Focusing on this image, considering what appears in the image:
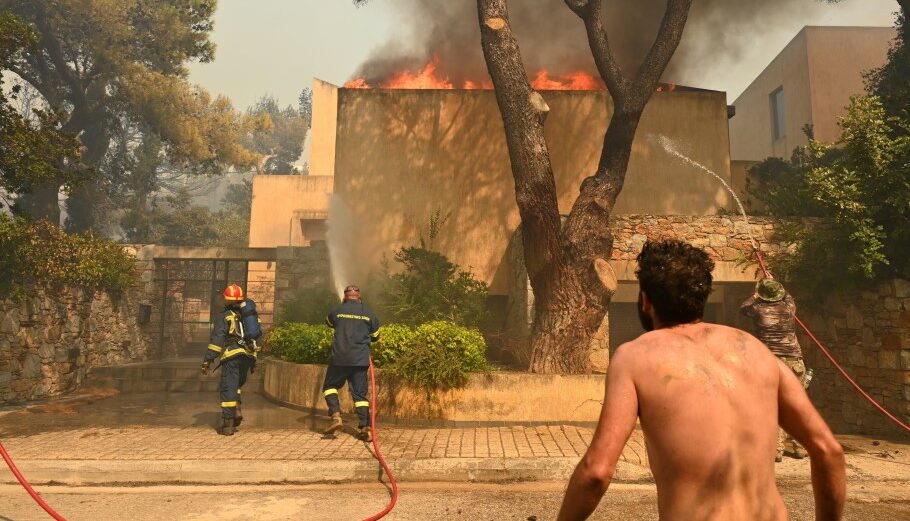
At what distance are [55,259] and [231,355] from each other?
744 centimetres

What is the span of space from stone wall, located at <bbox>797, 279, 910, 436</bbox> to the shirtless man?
8838 millimetres

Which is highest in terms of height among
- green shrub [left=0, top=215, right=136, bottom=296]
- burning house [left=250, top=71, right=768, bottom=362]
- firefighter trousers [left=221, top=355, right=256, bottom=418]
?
burning house [left=250, top=71, right=768, bottom=362]

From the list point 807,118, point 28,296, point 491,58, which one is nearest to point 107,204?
point 28,296

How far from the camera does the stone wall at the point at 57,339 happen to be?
10.8 m

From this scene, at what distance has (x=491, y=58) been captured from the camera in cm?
Result: 948

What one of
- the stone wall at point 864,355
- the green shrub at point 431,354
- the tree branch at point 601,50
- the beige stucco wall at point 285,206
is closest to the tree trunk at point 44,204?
the beige stucco wall at point 285,206

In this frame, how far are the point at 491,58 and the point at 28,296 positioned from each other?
985 centimetres

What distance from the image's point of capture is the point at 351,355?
7.42 meters

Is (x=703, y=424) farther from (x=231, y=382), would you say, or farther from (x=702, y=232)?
(x=702, y=232)

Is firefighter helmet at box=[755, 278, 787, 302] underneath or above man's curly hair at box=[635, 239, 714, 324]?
above

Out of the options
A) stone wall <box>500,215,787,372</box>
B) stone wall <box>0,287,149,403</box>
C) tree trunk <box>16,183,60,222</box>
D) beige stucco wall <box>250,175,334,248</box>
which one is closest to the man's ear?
stone wall <box>500,215,787,372</box>

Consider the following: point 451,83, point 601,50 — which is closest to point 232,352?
point 601,50

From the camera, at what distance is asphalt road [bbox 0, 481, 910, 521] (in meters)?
4.52

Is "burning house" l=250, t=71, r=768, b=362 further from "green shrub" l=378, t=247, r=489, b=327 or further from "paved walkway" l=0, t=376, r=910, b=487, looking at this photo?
"paved walkway" l=0, t=376, r=910, b=487
